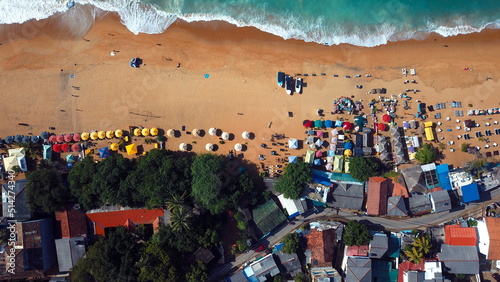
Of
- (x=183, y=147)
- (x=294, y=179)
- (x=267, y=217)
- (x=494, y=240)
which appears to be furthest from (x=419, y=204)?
(x=183, y=147)

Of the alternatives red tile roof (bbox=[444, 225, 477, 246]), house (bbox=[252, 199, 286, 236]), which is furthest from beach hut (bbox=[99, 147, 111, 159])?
red tile roof (bbox=[444, 225, 477, 246])

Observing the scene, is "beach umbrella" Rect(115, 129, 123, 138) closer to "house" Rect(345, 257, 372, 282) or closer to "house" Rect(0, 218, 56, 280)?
"house" Rect(0, 218, 56, 280)

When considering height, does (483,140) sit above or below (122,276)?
above

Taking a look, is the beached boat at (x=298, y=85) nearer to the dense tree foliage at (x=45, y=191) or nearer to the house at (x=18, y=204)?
the dense tree foliage at (x=45, y=191)

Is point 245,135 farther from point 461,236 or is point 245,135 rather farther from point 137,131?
point 461,236

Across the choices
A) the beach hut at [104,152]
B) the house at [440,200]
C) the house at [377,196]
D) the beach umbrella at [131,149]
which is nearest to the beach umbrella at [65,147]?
the beach hut at [104,152]

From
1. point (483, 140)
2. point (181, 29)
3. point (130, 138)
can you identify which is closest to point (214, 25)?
point (181, 29)

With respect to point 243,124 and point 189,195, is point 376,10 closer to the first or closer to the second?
point 243,124
